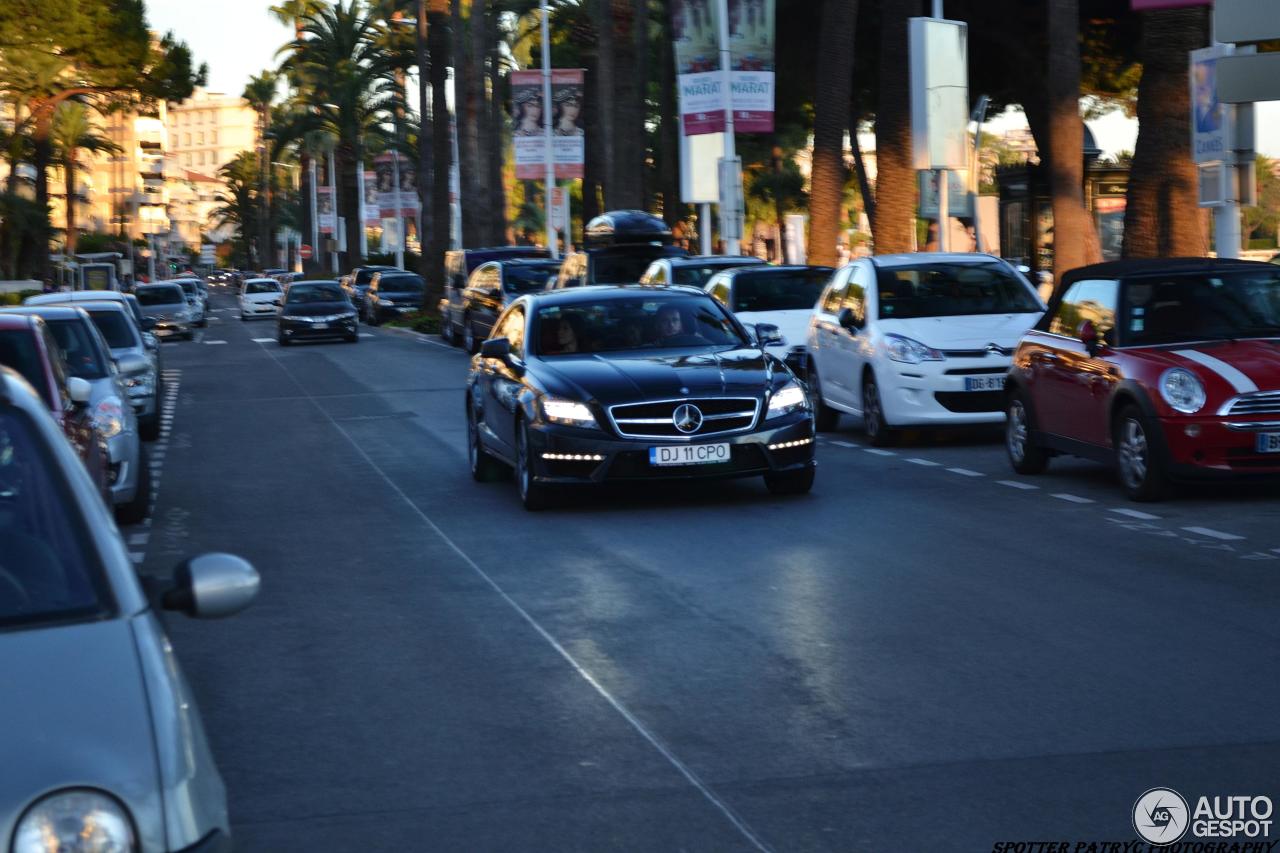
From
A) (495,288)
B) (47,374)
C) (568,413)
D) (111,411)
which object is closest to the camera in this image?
(47,374)

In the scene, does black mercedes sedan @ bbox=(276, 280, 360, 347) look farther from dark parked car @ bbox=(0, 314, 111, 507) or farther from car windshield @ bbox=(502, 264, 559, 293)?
dark parked car @ bbox=(0, 314, 111, 507)

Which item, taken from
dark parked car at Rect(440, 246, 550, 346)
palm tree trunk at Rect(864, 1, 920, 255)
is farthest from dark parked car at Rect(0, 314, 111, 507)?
dark parked car at Rect(440, 246, 550, 346)

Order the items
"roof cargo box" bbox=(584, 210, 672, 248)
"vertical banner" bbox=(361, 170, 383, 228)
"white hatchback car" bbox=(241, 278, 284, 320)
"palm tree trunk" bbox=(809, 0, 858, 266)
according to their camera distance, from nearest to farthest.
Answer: "roof cargo box" bbox=(584, 210, 672, 248) < "palm tree trunk" bbox=(809, 0, 858, 266) < "white hatchback car" bbox=(241, 278, 284, 320) < "vertical banner" bbox=(361, 170, 383, 228)

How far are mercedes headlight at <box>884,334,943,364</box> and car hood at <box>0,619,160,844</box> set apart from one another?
14124 millimetres

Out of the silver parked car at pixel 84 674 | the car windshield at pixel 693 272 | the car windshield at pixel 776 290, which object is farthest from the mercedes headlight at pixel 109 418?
the car windshield at pixel 693 272

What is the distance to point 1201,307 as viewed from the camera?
13.8 metres

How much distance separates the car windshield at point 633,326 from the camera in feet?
47.7

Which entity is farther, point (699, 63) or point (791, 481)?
point (699, 63)

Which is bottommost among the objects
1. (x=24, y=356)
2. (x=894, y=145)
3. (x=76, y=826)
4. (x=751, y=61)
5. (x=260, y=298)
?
(x=76, y=826)

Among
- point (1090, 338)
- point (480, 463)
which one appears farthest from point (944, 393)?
point (480, 463)

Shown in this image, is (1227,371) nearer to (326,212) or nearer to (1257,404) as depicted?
(1257,404)

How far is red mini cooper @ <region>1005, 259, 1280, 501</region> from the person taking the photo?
42.0ft

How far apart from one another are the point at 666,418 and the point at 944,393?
528 centimetres

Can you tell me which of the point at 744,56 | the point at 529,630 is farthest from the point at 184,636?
the point at 744,56
